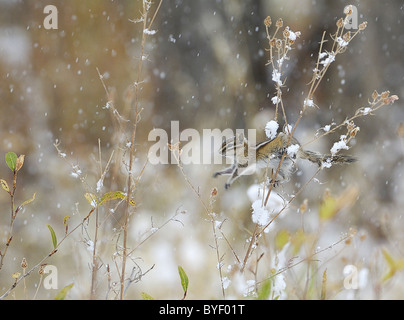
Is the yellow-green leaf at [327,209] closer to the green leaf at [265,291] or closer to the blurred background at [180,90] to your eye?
the green leaf at [265,291]

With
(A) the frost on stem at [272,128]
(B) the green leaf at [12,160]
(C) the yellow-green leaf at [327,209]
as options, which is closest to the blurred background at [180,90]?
(C) the yellow-green leaf at [327,209]

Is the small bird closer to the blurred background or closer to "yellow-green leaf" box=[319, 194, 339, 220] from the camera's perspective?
"yellow-green leaf" box=[319, 194, 339, 220]

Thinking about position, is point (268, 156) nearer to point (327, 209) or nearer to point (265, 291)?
point (327, 209)

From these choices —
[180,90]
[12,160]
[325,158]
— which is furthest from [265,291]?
[180,90]

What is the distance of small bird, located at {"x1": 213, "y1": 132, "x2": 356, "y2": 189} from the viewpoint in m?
1.10

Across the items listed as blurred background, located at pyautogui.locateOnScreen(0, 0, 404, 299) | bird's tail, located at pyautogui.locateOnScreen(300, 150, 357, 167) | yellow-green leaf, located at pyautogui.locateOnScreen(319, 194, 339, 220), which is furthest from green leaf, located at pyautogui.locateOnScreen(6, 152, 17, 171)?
blurred background, located at pyautogui.locateOnScreen(0, 0, 404, 299)

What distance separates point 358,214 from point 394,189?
511 mm

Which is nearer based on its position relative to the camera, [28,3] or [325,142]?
[325,142]

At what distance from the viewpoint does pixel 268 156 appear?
1126 millimetres

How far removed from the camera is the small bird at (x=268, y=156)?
110 centimetres
